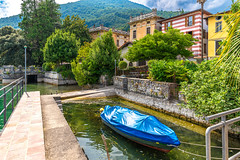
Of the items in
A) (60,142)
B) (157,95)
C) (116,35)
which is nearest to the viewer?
(60,142)

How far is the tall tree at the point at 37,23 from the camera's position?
4996cm

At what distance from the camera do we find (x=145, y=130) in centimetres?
817

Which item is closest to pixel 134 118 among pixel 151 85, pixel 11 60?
pixel 151 85

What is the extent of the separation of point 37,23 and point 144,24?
32869 millimetres

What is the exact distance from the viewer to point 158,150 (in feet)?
27.0

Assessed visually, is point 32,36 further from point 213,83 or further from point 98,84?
point 213,83

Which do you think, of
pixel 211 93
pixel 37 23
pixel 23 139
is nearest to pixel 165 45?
pixel 211 93

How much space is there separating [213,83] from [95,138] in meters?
7.99

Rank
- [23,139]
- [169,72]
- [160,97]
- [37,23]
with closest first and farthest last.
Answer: [23,139] → [169,72] → [160,97] → [37,23]

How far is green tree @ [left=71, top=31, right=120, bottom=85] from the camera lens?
26.3 m

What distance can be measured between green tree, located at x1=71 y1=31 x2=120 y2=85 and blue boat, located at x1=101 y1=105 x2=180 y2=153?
55.3 ft

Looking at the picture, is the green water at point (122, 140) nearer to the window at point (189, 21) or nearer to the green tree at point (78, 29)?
the window at point (189, 21)

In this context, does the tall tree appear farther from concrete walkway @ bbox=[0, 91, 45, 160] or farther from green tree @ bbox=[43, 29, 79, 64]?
concrete walkway @ bbox=[0, 91, 45, 160]

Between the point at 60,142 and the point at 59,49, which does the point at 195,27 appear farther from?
the point at 60,142
